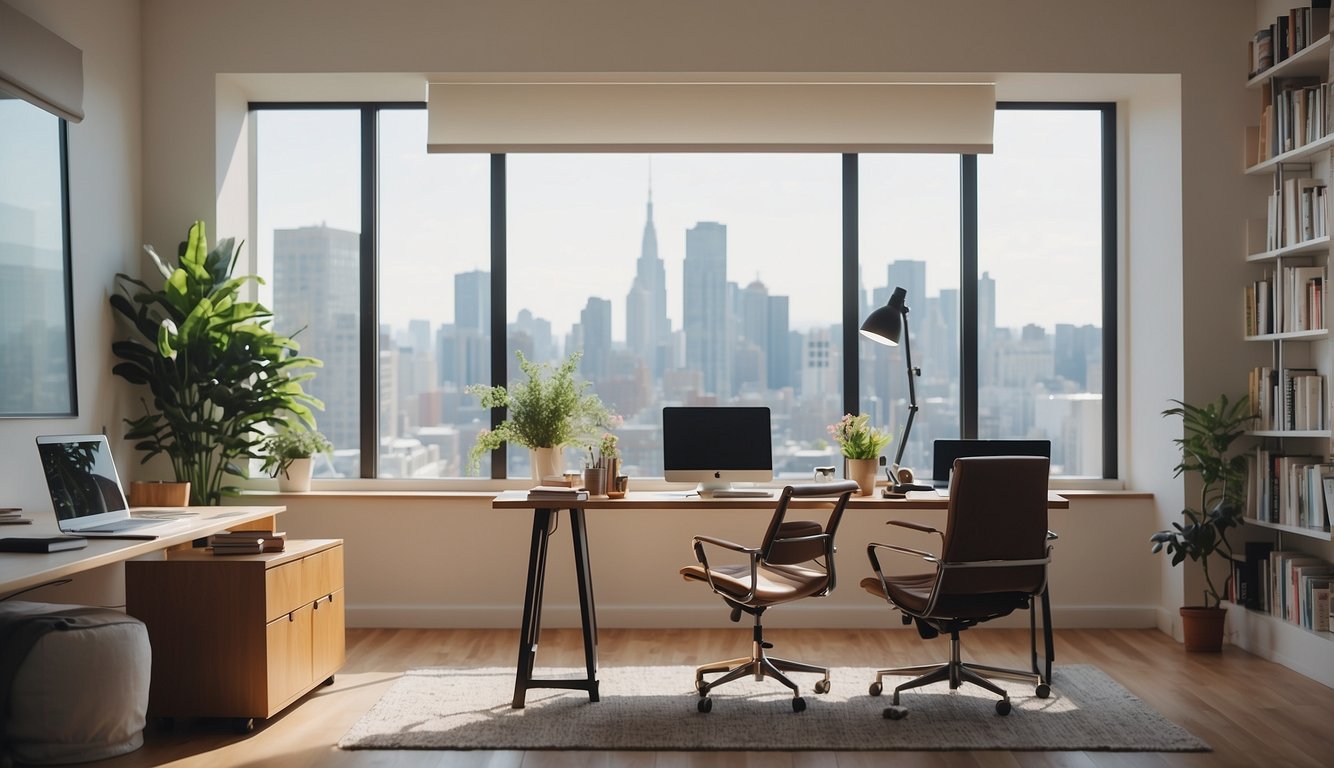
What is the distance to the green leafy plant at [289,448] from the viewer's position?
546 cm

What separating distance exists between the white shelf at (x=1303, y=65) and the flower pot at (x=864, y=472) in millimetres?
2678

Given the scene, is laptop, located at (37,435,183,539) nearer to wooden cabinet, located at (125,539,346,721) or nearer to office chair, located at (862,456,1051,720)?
wooden cabinet, located at (125,539,346,721)

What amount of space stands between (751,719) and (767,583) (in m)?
0.54

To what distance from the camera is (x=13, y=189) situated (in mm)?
4168

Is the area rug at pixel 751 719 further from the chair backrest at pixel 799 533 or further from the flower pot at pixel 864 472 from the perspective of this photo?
the flower pot at pixel 864 472

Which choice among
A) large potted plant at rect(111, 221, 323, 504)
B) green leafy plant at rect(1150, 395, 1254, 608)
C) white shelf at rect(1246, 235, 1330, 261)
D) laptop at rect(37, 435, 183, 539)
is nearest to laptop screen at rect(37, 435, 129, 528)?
laptop at rect(37, 435, 183, 539)

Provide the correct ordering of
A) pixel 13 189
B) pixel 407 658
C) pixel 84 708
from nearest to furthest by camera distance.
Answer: pixel 84 708, pixel 13 189, pixel 407 658

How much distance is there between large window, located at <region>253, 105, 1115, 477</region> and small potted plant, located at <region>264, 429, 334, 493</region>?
11.8 inches

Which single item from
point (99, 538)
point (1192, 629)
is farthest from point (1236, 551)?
point (99, 538)

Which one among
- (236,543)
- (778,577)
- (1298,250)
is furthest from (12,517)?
(1298,250)

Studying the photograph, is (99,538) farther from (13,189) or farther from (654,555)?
(654,555)

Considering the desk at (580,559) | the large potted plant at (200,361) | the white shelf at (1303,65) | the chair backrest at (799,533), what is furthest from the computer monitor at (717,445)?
the white shelf at (1303,65)

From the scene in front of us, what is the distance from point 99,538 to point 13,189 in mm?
1646

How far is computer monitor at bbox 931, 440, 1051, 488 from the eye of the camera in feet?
15.4
